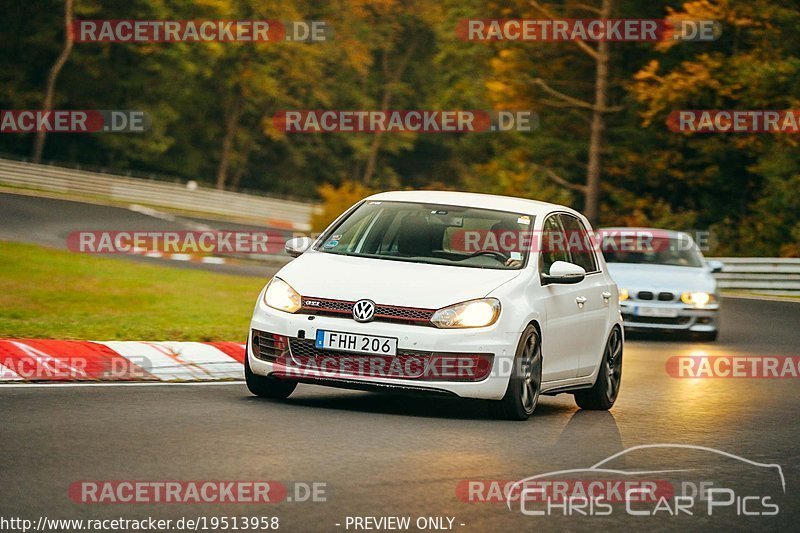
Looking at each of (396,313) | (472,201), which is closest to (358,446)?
(396,313)

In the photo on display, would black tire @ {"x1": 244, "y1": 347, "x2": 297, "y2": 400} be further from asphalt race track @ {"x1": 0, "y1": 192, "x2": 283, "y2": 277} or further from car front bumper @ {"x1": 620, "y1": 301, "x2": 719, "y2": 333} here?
asphalt race track @ {"x1": 0, "y1": 192, "x2": 283, "y2": 277}

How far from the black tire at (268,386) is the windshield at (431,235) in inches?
42.7

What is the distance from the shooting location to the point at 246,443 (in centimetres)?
911

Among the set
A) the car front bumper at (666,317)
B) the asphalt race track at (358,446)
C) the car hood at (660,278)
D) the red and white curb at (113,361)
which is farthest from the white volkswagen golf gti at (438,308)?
the car hood at (660,278)

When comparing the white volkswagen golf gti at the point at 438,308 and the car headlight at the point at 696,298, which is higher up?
the white volkswagen golf gti at the point at 438,308

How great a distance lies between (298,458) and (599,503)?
5.86 ft

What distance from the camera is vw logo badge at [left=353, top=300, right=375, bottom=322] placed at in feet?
34.8

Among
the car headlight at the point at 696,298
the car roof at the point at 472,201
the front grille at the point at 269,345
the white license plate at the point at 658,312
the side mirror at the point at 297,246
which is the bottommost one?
the white license plate at the point at 658,312

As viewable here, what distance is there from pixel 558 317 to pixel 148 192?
47.8m

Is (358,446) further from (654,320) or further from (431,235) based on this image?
(654,320)

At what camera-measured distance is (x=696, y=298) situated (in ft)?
69.9

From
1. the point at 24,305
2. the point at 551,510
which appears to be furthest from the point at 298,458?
the point at 24,305

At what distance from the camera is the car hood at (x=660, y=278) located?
21.2 metres

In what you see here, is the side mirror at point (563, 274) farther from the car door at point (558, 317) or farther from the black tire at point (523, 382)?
the black tire at point (523, 382)
